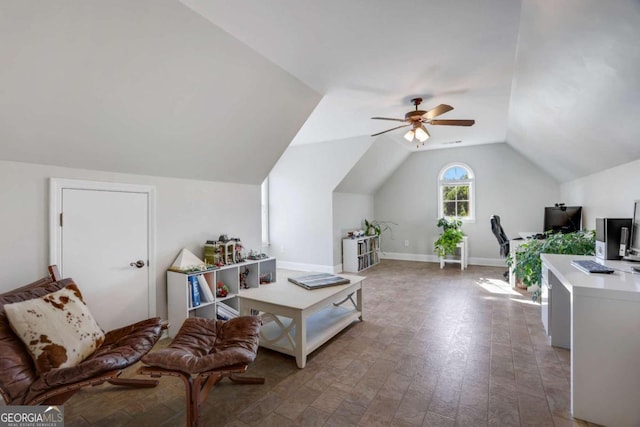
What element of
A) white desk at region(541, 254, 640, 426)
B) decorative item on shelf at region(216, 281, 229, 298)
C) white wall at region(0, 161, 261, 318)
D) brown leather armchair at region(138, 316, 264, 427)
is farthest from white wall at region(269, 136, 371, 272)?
white desk at region(541, 254, 640, 426)

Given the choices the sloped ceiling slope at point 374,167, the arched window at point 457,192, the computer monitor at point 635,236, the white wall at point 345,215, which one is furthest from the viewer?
the arched window at point 457,192

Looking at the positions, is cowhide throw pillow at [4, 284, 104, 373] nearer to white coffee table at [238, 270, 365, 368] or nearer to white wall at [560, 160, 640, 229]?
white coffee table at [238, 270, 365, 368]

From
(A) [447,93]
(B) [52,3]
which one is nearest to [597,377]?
(A) [447,93]

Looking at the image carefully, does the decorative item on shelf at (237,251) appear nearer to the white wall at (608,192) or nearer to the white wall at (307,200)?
the white wall at (307,200)

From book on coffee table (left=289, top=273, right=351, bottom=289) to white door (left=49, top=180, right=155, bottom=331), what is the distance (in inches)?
57.9

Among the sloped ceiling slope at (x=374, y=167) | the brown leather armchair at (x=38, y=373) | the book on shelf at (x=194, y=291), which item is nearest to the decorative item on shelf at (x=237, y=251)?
the book on shelf at (x=194, y=291)

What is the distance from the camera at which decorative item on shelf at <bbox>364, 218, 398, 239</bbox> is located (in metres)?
6.89

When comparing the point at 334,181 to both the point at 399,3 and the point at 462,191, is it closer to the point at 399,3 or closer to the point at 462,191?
the point at 462,191

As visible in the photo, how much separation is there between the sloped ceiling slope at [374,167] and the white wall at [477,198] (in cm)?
49

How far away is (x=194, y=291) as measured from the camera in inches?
117

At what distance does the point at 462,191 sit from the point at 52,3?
6.95 metres

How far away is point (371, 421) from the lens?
5.84ft

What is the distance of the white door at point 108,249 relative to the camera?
2.36m

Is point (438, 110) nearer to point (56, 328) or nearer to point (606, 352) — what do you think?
point (606, 352)
